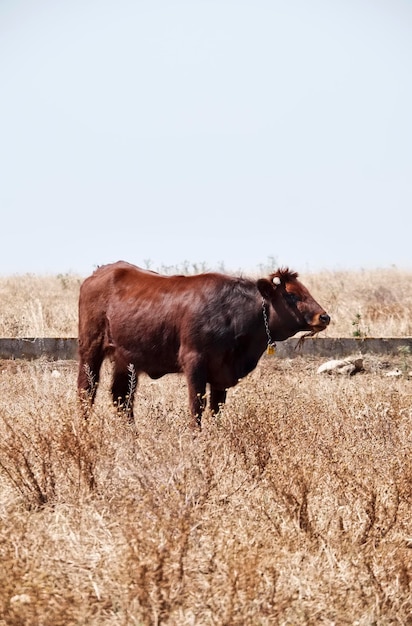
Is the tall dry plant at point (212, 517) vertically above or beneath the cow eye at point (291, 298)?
beneath

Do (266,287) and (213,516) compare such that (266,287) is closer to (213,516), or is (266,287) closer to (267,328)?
(267,328)

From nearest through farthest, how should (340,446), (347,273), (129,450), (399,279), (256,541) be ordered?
1. (256,541)
2. (129,450)
3. (340,446)
4. (399,279)
5. (347,273)

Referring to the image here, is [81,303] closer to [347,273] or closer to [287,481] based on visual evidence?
[287,481]

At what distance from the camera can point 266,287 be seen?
9984mm

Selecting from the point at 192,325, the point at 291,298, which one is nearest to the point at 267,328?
the point at 291,298

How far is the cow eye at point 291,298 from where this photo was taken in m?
10.0

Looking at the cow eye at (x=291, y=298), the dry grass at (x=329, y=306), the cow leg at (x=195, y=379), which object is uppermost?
the cow eye at (x=291, y=298)

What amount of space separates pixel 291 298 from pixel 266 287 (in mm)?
272

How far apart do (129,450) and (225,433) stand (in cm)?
95

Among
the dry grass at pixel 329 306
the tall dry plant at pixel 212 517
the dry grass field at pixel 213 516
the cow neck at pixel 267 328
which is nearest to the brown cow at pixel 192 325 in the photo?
the cow neck at pixel 267 328

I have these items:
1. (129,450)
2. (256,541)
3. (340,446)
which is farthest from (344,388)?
(256,541)

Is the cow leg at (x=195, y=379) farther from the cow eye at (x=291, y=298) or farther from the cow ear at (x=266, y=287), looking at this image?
the cow eye at (x=291, y=298)

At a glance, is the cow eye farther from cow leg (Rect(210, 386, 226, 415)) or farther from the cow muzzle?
cow leg (Rect(210, 386, 226, 415))

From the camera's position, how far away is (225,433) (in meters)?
7.78
